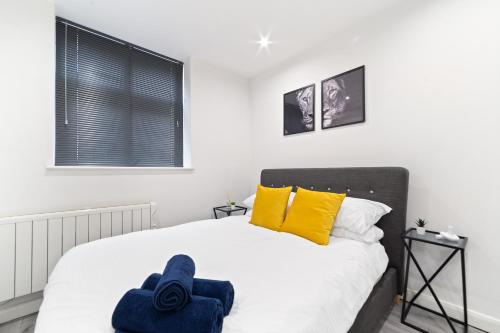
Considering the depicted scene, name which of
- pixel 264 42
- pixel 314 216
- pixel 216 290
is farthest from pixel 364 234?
pixel 264 42

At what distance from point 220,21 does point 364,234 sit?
7.59ft

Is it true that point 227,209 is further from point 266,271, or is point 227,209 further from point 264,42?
point 264,42

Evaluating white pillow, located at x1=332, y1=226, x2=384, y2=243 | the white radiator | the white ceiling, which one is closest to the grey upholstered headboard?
white pillow, located at x1=332, y1=226, x2=384, y2=243

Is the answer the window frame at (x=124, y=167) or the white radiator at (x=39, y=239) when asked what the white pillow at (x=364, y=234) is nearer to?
the window frame at (x=124, y=167)

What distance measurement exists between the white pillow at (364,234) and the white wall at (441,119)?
0.37m

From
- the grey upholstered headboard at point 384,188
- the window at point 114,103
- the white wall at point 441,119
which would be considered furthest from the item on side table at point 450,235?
the window at point 114,103

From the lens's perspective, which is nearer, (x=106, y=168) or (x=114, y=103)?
(x=106, y=168)

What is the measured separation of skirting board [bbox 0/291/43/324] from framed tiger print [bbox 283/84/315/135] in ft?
9.67

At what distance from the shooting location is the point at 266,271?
46.1 inches

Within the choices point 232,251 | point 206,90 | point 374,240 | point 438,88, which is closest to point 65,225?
point 232,251

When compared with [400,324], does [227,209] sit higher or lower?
higher

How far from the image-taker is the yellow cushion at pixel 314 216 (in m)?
1.64

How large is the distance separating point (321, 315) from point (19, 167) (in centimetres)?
242

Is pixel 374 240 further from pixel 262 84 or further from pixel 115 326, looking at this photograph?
pixel 262 84
